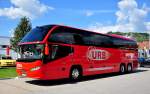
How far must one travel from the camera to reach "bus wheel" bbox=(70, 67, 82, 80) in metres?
18.4

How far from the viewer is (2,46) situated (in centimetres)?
6656

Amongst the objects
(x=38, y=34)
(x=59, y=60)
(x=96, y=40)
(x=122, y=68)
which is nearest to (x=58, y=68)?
(x=59, y=60)

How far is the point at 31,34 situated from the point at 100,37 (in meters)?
6.68

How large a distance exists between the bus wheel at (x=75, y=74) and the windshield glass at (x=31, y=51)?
9.99ft

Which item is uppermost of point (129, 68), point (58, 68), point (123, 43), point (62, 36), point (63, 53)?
point (62, 36)

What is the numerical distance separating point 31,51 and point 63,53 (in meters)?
1.95

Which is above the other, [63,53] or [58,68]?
[63,53]

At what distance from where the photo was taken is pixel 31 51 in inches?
656

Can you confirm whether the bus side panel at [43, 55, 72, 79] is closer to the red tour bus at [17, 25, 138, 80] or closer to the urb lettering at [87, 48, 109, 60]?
the red tour bus at [17, 25, 138, 80]

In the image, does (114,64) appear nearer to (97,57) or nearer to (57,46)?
(97,57)

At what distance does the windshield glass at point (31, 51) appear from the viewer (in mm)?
16156

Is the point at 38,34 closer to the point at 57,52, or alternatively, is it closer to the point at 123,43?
the point at 57,52

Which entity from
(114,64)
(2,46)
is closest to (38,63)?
(114,64)

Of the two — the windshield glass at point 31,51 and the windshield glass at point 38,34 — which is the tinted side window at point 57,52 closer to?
the windshield glass at point 31,51
